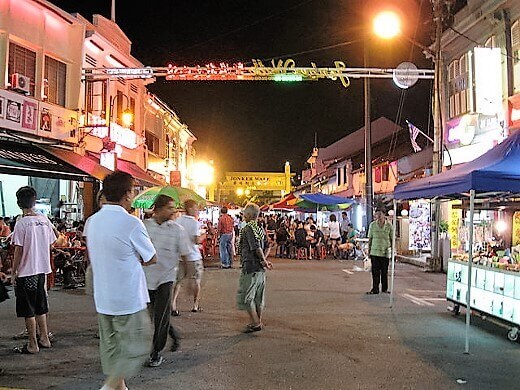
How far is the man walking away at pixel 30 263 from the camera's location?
22.5 feet

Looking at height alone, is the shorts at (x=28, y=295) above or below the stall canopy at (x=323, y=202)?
below

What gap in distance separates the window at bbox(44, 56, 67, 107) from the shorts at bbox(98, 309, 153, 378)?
13611 mm

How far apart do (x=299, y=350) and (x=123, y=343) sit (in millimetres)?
3386

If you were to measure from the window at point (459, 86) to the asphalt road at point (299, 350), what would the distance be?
9738 millimetres

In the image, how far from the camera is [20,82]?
14977 millimetres

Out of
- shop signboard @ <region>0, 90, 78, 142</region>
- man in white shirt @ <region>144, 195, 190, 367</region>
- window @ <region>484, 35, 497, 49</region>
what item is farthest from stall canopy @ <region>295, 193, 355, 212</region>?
man in white shirt @ <region>144, 195, 190, 367</region>

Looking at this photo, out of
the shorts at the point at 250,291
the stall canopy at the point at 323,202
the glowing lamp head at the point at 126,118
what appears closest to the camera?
the shorts at the point at 250,291

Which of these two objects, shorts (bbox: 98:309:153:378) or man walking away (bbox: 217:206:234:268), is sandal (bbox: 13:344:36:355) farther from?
man walking away (bbox: 217:206:234:268)

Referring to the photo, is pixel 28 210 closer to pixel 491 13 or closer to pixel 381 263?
pixel 381 263

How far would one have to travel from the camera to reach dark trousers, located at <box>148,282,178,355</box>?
6520 mm

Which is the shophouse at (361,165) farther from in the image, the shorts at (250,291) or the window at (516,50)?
the shorts at (250,291)

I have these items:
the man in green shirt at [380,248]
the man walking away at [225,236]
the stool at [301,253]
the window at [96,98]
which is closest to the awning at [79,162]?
the window at [96,98]

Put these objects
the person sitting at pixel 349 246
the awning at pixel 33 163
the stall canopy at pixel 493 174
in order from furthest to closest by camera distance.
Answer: the person sitting at pixel 349 246 → the awning at pixel 33 163 → the stall canopy at pixel 493 174

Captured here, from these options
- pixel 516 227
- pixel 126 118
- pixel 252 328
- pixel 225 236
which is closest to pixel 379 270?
pixel 252 328
